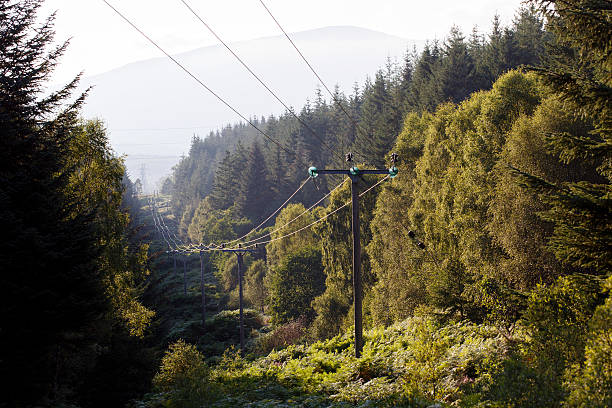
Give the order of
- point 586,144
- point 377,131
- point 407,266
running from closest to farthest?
1. point 586,144
2. point 407,266
3. point 377,131

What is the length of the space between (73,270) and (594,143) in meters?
12.5

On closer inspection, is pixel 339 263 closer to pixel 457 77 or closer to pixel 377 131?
pixel 377 131

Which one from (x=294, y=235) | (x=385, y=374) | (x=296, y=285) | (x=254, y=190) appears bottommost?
(x=385, y=374)

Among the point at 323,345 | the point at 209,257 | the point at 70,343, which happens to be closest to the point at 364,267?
the point at 323,345

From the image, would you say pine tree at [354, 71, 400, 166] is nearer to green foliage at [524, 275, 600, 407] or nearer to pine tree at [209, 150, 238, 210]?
pine tree at [209, 150, 238, 210]

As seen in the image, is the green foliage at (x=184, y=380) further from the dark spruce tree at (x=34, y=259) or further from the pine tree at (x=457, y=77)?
the pine tree at (x=457, y=77)

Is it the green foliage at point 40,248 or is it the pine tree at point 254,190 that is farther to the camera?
the pine tree at point 254,190

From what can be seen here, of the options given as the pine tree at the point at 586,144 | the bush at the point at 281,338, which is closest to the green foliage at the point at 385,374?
the pine tree at the point at 586,144

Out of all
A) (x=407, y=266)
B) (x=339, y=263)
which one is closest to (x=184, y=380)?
(x=407, y=266)

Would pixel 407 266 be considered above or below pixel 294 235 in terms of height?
below

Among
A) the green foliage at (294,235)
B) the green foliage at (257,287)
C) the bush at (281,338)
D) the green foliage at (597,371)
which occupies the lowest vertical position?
the bush at (281,338)

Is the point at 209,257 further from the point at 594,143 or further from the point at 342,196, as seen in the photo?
the point at 594,143

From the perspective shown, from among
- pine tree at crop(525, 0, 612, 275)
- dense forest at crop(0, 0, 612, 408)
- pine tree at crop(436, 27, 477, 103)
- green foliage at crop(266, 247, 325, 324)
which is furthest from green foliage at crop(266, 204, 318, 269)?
pine tree at crop(525, 0, 612, 275)

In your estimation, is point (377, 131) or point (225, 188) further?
point (225, 188)
